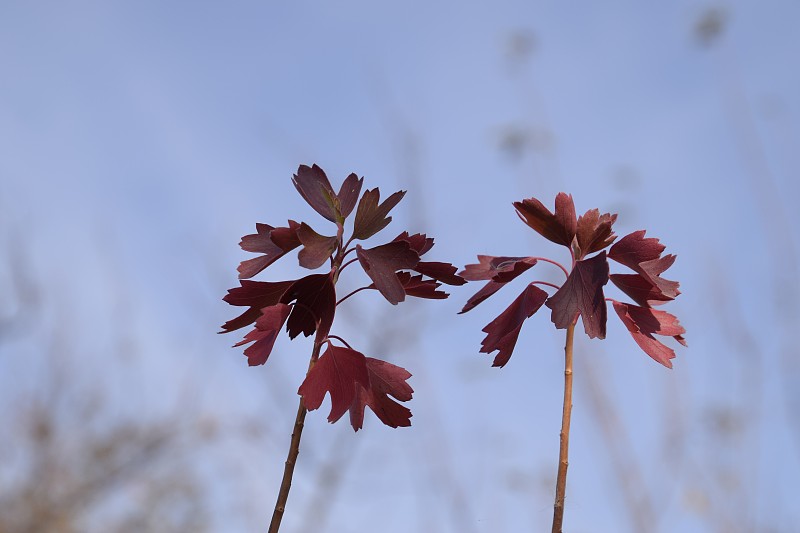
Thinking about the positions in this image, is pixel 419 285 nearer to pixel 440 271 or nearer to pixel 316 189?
pixel 440 271

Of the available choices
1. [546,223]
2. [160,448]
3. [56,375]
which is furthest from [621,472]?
[56,375]

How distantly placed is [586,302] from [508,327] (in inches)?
3.3

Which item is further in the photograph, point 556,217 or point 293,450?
point 556,217

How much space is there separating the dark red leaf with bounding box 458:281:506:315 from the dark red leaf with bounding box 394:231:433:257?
0.07 m

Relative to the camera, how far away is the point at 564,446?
26.4 inches

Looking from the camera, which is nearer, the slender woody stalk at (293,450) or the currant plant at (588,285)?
the slender woody stalk at (293,450)

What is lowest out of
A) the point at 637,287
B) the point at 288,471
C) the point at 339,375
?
the point at 288,471

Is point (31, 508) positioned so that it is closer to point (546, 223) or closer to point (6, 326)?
point (6, 326)

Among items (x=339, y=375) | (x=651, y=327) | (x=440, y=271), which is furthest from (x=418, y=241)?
(x=651, y=327)

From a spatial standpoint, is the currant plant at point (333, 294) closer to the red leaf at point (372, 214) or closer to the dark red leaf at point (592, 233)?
the red leaf at point (372, 214)

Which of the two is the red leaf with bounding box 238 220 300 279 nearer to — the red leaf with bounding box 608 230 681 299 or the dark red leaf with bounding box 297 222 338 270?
the dark red leaf with bounding box 297 222 338 270

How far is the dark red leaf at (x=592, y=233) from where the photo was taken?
0.76 metres

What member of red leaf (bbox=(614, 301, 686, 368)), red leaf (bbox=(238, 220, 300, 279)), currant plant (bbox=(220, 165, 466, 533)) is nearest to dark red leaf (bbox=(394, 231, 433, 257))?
currant plant (bbox=(220, 165, 466, 533))

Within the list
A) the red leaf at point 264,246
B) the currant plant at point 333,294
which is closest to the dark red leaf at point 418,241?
the currant plant at point 333,294
